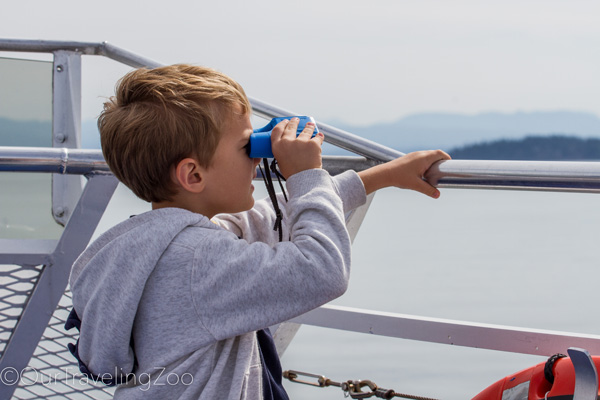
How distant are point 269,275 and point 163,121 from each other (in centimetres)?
23

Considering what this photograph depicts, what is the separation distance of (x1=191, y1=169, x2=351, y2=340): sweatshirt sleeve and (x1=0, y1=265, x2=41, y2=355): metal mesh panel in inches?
21.2

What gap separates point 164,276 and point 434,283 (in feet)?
19.2

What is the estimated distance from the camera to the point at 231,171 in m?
0.94

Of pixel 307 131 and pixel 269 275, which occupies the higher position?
pixel 307 131

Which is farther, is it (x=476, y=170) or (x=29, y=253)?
(x=29, y=253)

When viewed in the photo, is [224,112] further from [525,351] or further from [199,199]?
[525,351]

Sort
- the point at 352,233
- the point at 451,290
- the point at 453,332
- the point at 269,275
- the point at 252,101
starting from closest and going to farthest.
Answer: the point at 269,275, the point at 453,332, the point at 352,233, the point at 252,101, the point at 451,290

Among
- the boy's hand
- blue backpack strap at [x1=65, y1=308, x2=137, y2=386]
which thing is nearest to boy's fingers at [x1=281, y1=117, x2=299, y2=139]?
the boy's hand

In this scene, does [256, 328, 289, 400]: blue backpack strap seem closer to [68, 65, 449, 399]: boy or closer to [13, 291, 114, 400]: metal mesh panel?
[68, 65, 449, 399]: boy

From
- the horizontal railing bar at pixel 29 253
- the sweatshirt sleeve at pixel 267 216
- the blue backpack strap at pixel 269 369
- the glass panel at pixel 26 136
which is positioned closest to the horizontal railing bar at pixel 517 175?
the sweatshirt sleeve at pixel 267 216

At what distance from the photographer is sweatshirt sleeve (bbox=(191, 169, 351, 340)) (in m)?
0.85

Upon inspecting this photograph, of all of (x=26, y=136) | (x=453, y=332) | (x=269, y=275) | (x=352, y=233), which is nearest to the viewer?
(x=269, y=275)

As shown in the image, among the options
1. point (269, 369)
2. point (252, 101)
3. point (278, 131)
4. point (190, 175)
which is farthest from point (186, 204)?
point (252, 101)

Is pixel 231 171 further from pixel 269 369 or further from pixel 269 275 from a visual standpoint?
pixel 269 369
